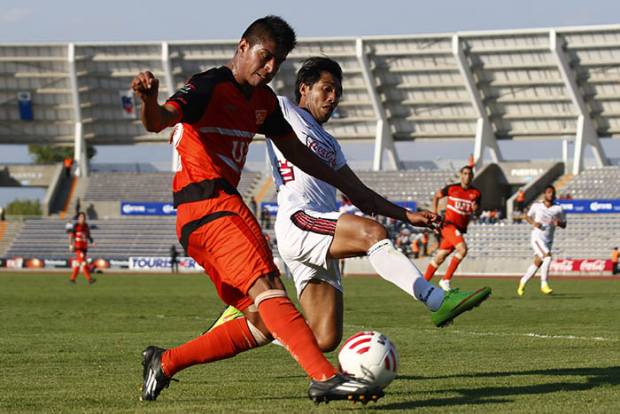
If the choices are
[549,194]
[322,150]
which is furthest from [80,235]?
[322,150]

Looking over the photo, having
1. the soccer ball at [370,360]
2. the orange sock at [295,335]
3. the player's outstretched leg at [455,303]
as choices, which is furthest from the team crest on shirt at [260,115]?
→ the player's outstretched leg at [455,303]

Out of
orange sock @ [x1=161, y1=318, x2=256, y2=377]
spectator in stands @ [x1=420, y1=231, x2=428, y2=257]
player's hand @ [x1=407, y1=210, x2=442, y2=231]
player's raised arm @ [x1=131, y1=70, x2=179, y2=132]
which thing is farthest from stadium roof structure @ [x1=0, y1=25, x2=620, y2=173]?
player's raised arm @ [x1=131, y1=70, x2=179, y2=132]

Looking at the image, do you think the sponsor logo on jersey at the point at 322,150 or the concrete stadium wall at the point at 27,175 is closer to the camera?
→ the sponsor logo on jersey at the point at 322,150

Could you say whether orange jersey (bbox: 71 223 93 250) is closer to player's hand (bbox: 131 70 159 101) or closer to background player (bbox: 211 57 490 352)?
background player (bbox: 211 57 490 352)

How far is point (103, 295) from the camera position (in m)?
25.3

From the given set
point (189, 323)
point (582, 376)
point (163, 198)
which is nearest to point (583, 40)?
point (163, 198)

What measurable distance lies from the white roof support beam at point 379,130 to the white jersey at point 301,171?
5642 centimetres

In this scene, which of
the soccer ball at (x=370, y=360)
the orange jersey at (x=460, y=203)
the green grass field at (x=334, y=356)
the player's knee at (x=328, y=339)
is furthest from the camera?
the orange jersey at (x=460, y=203)

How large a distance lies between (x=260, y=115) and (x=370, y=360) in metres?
1.56

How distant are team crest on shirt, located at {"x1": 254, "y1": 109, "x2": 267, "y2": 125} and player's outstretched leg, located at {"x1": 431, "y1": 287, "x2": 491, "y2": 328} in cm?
148

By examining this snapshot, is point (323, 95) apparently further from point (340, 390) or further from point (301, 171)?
point (340, 390)

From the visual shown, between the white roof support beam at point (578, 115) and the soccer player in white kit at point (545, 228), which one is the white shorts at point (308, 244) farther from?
the white roof support beam at point (578, 115)

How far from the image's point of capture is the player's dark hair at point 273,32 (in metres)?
6.32

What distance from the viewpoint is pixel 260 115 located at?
6.75 metres
